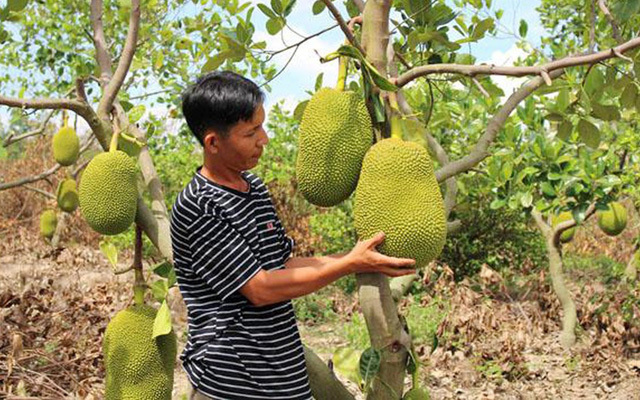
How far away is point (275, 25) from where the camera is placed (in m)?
1.76

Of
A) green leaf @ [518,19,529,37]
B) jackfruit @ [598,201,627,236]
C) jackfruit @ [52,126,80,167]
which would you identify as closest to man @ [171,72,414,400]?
jackfruit @ [52,126,80,167]

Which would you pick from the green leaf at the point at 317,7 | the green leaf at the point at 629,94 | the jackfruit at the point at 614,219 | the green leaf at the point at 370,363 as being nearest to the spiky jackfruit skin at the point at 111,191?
the green leaf at the point at 317,7

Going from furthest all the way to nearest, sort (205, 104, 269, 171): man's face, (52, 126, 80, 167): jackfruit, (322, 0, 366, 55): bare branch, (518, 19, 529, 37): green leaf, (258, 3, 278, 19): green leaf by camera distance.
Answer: (518, 19, 529, 37): green leaf, (52, 126, 80, 167): jackfruit, (258, 3, 278, 19): green leaf, (205, 104, 269, 171): man's face, (322, 0, 366, 55): bare branch

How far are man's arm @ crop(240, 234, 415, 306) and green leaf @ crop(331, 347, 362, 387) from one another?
0.26 m

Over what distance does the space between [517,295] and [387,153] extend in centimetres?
444

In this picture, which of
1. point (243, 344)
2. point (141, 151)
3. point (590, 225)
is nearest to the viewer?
point (243, 344)

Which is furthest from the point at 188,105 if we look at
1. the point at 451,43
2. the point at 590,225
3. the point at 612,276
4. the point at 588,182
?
the point at 590,225

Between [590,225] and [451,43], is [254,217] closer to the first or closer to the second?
[451,43]

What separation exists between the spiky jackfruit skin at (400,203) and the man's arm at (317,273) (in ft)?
0.06

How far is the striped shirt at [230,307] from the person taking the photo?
1417 mm

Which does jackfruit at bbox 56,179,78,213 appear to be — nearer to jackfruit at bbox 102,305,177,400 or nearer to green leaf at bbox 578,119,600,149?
jackfruit at bbox 102,305,177,400

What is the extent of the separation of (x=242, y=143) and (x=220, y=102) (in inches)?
3.5

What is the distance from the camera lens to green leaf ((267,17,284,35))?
1.74m

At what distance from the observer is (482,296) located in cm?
467
